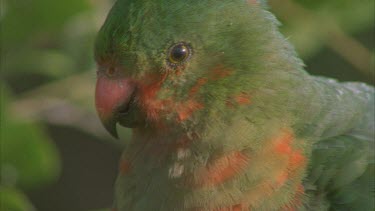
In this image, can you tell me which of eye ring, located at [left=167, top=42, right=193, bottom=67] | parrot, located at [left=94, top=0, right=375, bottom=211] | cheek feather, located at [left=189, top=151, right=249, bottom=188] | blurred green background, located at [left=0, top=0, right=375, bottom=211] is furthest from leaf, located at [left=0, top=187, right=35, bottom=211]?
eye ring, located at [left=167, top=42, right=193, bottom=67]

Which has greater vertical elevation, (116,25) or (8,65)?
(116,25)

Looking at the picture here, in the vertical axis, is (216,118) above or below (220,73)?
below

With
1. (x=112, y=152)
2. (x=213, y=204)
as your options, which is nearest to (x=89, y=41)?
(x=213, y=204)

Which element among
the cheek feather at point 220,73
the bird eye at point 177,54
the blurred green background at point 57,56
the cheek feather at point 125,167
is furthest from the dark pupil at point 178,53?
the blurred green background at point 57,56

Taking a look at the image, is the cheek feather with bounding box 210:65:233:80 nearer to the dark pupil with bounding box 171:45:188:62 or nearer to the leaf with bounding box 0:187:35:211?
the dark pupil with bounding box 171:45:188:62

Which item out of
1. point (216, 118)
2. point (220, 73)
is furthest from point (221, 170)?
point (220, 73)

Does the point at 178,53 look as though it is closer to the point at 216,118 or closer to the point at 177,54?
the point at 177,54

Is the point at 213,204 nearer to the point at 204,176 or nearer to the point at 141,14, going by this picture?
the point at 204,176

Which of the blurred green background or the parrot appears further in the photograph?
the blurred green background
